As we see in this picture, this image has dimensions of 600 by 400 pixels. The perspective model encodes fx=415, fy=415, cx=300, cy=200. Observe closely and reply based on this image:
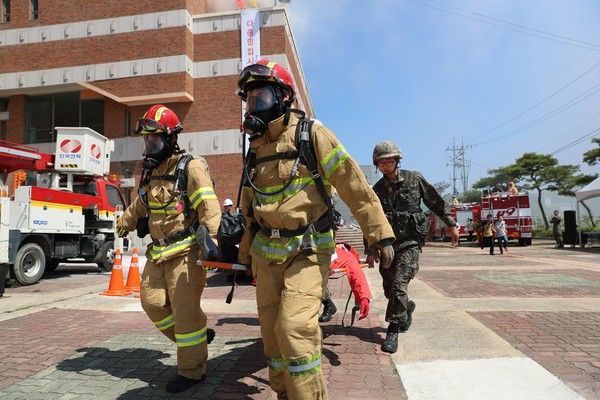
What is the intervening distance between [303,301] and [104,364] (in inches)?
96.5

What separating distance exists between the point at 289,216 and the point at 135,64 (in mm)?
23592

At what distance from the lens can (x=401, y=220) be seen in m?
4.22

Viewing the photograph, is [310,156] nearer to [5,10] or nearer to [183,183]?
[183,183]

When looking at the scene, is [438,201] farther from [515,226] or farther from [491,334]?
A: [515,226]

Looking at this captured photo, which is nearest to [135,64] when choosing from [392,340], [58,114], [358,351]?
[58,114]

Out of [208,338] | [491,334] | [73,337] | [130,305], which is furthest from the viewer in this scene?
[130,305]

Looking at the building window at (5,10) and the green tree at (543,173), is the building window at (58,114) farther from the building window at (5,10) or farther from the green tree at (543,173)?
the green tree at (543,173)

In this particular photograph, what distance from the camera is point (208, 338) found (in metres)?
3.57

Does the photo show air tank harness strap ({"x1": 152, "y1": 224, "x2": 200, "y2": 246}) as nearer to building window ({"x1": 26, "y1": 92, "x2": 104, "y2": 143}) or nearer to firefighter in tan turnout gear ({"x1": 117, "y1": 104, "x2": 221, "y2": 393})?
firefighter in tan turnout gear ({"x1": 117, "y1": 104, "x2": 221, "y2": 393})

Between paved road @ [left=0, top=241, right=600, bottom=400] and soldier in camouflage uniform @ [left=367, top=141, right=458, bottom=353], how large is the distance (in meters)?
0.32

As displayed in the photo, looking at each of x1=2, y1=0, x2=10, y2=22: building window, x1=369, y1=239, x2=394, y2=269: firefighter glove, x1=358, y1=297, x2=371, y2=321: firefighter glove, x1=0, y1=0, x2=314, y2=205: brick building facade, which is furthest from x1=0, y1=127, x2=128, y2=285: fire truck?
x1=2, y1=0, x2=10, y2=22: building window

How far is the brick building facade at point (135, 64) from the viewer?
73.6 ft

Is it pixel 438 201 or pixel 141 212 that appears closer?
pixel 141 212

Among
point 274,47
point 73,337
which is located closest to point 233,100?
point 274,47
